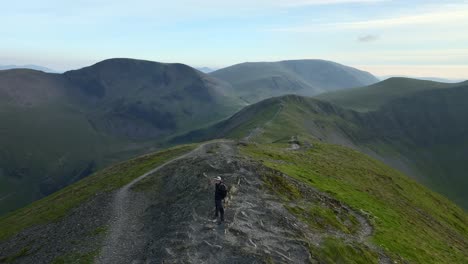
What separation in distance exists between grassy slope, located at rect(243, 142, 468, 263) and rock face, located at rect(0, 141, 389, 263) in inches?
198

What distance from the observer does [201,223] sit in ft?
125

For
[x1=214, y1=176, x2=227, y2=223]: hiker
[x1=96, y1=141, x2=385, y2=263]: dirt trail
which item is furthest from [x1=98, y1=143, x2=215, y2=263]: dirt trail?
[x1=214, y1=176, x2=227, y2=223]: hiker

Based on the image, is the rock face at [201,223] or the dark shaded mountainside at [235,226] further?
the dark shaded mountainside at [235,226]

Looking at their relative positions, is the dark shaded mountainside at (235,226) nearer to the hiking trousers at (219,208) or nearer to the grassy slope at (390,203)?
the grassy slope at (390,203)

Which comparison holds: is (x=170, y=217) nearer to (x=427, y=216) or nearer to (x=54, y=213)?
(x=54, y=213)

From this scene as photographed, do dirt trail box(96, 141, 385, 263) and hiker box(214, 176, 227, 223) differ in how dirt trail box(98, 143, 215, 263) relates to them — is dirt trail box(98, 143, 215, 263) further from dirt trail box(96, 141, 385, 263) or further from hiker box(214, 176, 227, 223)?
hiker box(214, 176, 227, 223)

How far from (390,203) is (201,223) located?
5244 centimetres

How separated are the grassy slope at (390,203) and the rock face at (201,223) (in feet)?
16.5

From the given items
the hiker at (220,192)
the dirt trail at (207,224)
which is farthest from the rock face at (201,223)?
the hiker at (220,192)

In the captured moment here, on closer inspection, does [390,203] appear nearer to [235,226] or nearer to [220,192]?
[235,226]

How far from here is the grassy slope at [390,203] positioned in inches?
2083

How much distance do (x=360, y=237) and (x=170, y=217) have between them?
987 inches

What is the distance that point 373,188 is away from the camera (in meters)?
84.8

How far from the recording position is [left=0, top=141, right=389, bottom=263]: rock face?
113 ft
